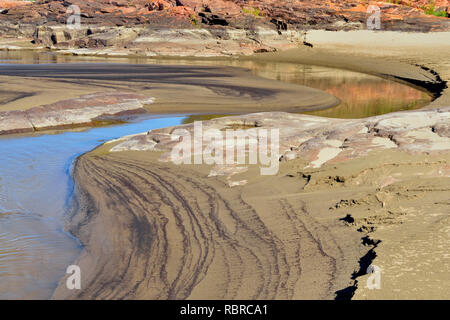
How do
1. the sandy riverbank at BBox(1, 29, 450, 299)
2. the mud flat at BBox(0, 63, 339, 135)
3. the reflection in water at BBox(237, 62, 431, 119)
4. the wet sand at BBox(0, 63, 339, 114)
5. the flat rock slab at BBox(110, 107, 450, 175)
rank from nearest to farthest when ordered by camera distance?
the sandy riverbank at BBox(1, 29, 450, 299) → the flat rock slab at BBox(110, 107, 450, 175) → the mud flat at BBox(0, 63, 339, 135) → the wet sand at BBox(0, 63, 339, 114) → the reflection in water at BBox(237, 62, 431, 119)

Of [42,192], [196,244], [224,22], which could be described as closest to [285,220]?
[196,244]

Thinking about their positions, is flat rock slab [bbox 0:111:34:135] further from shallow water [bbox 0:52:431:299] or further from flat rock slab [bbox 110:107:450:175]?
flat rock slab [bbox 110:107:450:175]

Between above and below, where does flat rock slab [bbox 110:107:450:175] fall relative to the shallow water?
above

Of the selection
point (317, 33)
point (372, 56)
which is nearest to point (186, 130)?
point (372, 56)

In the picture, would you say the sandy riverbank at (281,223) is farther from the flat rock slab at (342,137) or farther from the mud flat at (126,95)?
the mud flat at (126,95)

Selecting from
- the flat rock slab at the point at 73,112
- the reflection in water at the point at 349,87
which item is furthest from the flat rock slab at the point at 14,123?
the reflection in water at the point at 349,87

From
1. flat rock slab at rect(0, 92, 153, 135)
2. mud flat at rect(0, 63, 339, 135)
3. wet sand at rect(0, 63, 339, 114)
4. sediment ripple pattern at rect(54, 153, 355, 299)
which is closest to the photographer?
sediment ripple pattern at rect(54, 153, 355, 299)

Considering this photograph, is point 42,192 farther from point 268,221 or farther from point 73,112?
point 73,112

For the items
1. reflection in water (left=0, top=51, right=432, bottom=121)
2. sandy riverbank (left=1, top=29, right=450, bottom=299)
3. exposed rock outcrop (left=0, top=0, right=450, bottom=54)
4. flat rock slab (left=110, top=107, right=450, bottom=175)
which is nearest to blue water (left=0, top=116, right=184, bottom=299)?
sandy riverbank (left=1, top=29, right=450, bottom=299)
